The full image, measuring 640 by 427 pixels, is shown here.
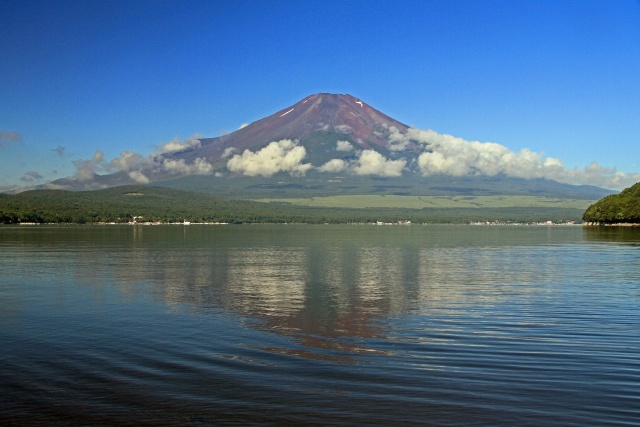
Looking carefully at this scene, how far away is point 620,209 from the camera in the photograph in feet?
425

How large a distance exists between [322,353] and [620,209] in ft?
422

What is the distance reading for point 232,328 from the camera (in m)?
18.3

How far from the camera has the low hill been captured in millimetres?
126037

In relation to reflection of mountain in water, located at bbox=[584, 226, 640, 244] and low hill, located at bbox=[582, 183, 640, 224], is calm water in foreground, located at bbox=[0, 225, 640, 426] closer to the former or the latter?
reflection of mountain in water, located at bbox=[584, 226, 640, 244]

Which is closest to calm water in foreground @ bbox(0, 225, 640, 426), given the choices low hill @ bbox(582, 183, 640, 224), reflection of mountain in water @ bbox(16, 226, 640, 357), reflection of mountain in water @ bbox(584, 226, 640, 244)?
reflection of mountain in water @ bbox(16, 226, 640, 357)

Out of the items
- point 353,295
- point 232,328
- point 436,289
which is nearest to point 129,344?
point 232,328

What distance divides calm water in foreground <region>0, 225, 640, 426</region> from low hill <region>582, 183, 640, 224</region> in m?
106

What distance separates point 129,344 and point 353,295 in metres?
11.7

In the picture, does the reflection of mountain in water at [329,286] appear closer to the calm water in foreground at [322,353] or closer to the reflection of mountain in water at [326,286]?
the reflection of mountain in water at [326,286]

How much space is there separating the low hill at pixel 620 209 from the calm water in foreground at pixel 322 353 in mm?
105714

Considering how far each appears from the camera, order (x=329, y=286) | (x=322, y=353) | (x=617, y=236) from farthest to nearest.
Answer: (x=617, y=236), (x=329, y=286), (x=322, y=353)

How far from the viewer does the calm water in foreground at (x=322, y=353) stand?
1093cm

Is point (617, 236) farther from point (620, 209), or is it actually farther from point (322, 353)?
point (322, 353)

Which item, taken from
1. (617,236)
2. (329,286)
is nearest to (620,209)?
(617,236)
